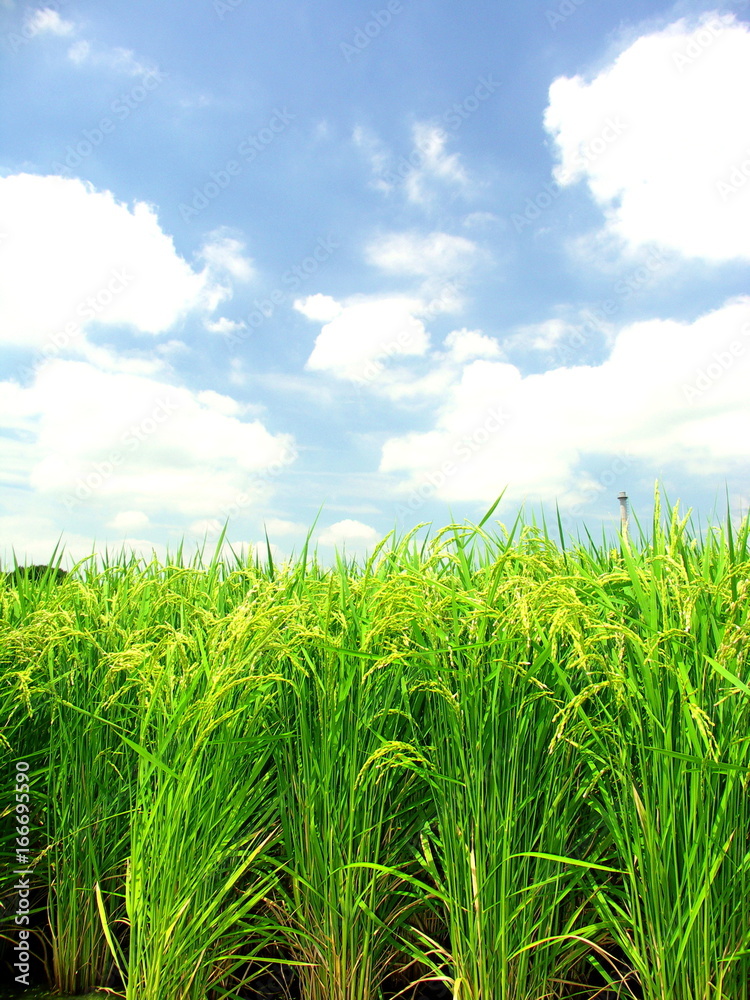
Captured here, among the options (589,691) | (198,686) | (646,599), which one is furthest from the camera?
(198,686)

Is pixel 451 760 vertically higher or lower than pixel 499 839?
higher

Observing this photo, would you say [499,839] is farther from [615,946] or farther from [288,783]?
[615,946]

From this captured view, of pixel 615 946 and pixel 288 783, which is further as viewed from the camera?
pixel 615 946

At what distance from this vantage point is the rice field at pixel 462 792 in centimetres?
237

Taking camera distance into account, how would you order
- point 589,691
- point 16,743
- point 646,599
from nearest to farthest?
point 589,691
point 646,599
point 16,743

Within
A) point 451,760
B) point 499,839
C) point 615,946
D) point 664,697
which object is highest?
point 664,697

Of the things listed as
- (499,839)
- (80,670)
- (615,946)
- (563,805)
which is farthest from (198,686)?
(615,946)

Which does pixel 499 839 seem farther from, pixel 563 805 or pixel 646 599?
pixel 646 599

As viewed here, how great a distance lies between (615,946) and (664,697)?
133 cm

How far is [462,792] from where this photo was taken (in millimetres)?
2516

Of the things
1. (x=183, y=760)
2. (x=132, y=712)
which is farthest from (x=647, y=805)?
(x=132, y=712)

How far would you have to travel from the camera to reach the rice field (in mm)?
2373

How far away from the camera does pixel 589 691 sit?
2.29 meters

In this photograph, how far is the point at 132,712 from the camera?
11.1ft
